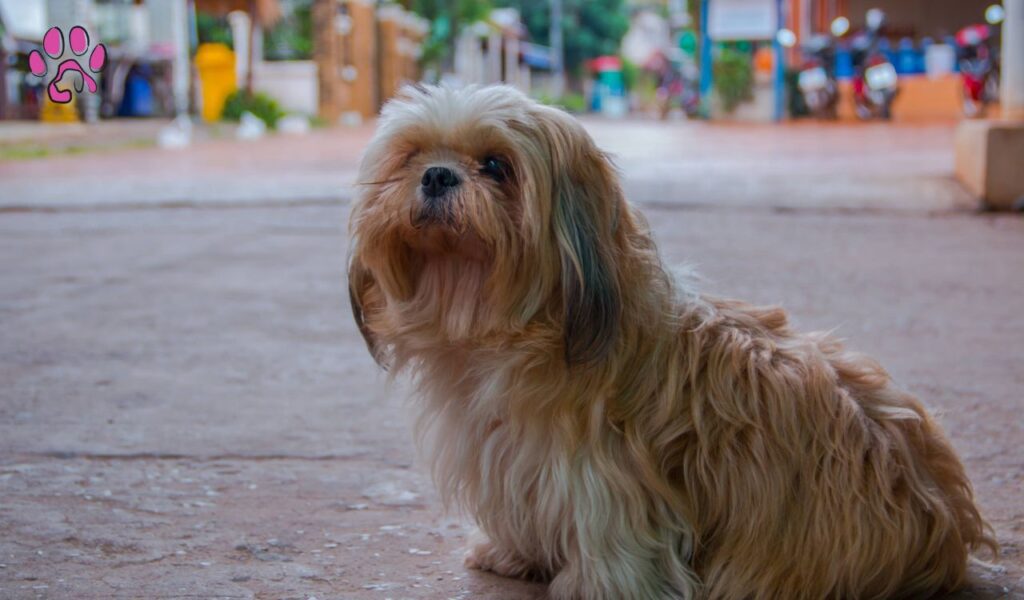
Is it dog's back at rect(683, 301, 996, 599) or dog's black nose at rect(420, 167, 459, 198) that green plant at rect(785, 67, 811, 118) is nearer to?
dog's back at rect(683, 301, 996, 599)

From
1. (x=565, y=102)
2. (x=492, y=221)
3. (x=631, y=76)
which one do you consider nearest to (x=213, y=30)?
(x=565, y=102)

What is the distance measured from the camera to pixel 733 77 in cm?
2681

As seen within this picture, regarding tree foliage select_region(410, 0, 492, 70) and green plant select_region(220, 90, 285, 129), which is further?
tree foliage select_region(410, 0, 492, 70)

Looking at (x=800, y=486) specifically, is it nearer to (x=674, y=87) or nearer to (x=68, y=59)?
(x=68, y=59)

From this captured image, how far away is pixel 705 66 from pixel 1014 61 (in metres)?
20.3

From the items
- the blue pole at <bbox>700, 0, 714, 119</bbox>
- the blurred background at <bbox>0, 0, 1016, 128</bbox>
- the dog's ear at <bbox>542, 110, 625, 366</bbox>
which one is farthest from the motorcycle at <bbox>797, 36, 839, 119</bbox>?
the dog's ear at <bbox>542, 110, 625, 366</bbox>

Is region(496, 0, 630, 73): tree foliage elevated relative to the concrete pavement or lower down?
elevated

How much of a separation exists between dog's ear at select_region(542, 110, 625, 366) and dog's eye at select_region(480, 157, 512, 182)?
0.10 meters

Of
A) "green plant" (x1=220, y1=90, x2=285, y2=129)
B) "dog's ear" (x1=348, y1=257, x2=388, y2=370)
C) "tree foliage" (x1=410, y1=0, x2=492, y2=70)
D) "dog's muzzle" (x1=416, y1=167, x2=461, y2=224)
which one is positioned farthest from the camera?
"tree foliage" (x1=410, y1=0, x2=492, y2=70)

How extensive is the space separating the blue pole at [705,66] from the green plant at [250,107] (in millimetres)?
10046

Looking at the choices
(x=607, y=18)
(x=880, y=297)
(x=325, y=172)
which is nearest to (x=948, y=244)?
(x=880, y=297)

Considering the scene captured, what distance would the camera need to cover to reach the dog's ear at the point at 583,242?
7.99 feet

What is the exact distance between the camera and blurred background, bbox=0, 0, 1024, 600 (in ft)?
9.86

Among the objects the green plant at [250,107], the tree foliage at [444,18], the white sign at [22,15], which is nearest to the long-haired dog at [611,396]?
the white sign at [22,15]
